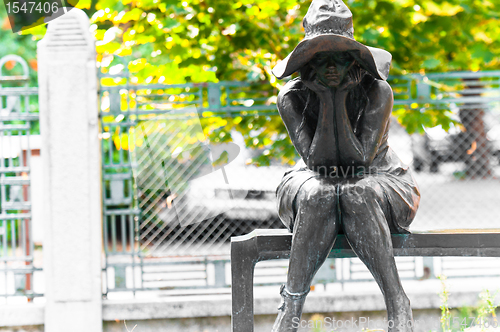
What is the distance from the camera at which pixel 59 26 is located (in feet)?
13.6

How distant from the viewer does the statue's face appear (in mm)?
2395

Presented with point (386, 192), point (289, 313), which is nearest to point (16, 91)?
point (289, 313)

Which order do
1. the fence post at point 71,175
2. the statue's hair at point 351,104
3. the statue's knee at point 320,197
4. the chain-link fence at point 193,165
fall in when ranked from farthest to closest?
the chain-link fence at point 193,165 → the fence post at point 71,175 → the statue's hair at point 351,104 → the statue's knee at point 320,197

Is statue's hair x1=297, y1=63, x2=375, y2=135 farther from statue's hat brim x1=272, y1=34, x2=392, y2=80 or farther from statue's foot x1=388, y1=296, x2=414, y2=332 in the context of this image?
statue's foot x1=388, y1=296, x2=414, y2=332

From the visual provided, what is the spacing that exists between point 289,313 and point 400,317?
1.75 ft

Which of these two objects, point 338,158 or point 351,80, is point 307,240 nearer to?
point 338,158

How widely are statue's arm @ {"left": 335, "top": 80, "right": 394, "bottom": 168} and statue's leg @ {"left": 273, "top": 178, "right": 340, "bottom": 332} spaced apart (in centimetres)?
19

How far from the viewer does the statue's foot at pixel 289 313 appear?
247cm

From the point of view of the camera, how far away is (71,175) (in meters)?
4.25

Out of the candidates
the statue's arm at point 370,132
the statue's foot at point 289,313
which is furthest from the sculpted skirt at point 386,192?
the statue's foot at point 289,313

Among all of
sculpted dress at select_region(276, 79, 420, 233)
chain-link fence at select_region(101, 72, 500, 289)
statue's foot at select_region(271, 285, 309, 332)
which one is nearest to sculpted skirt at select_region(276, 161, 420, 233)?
sculpted dress at select_region(276, 79, 420, 233)

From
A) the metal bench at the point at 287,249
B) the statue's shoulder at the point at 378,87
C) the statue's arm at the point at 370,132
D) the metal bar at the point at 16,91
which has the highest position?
the metal bar at the point at 16,91

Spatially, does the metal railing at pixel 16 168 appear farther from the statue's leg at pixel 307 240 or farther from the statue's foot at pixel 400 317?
the statue's foot at pixel 400 317

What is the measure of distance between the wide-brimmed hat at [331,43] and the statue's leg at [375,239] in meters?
0.58
